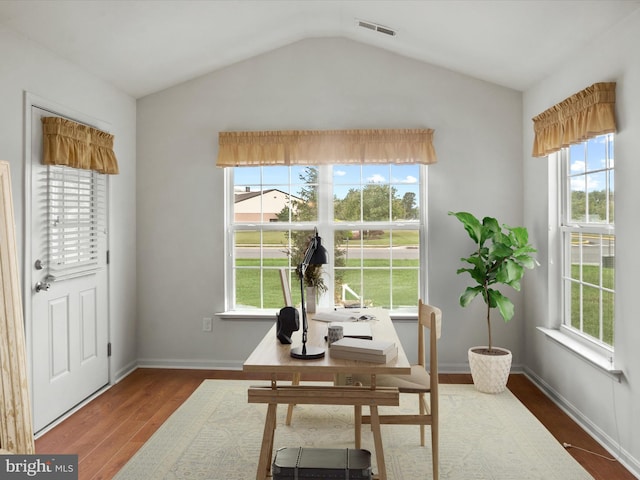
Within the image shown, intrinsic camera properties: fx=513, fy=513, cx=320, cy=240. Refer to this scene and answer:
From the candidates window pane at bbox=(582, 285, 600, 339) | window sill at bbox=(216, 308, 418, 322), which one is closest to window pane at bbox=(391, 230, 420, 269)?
window sill at bbox=(216, 308, 418, 322)

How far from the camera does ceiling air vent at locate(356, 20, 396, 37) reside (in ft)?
14.0

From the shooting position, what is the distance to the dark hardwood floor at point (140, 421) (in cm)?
305

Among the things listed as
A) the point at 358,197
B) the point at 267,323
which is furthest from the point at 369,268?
the point at 267,323

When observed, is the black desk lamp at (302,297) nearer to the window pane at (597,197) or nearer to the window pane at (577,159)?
the window pane at (597,197)

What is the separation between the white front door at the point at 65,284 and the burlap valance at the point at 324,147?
4.02ft

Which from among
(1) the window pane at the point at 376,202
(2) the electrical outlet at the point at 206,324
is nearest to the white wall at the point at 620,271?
(1) the window pane at the point at 376,202

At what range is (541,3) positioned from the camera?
3.15 m

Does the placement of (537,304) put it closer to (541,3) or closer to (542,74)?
(542,74)

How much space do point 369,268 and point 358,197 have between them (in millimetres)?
696

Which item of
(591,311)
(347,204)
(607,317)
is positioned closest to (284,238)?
(347,204)

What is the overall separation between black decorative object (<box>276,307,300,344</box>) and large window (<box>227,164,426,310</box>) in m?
2.07

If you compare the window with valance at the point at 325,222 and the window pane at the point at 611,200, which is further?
the window with valance at the point at 325,222

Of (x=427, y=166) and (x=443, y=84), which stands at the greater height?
(x=443, y=84)

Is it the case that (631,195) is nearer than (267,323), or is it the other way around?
(631,195)
